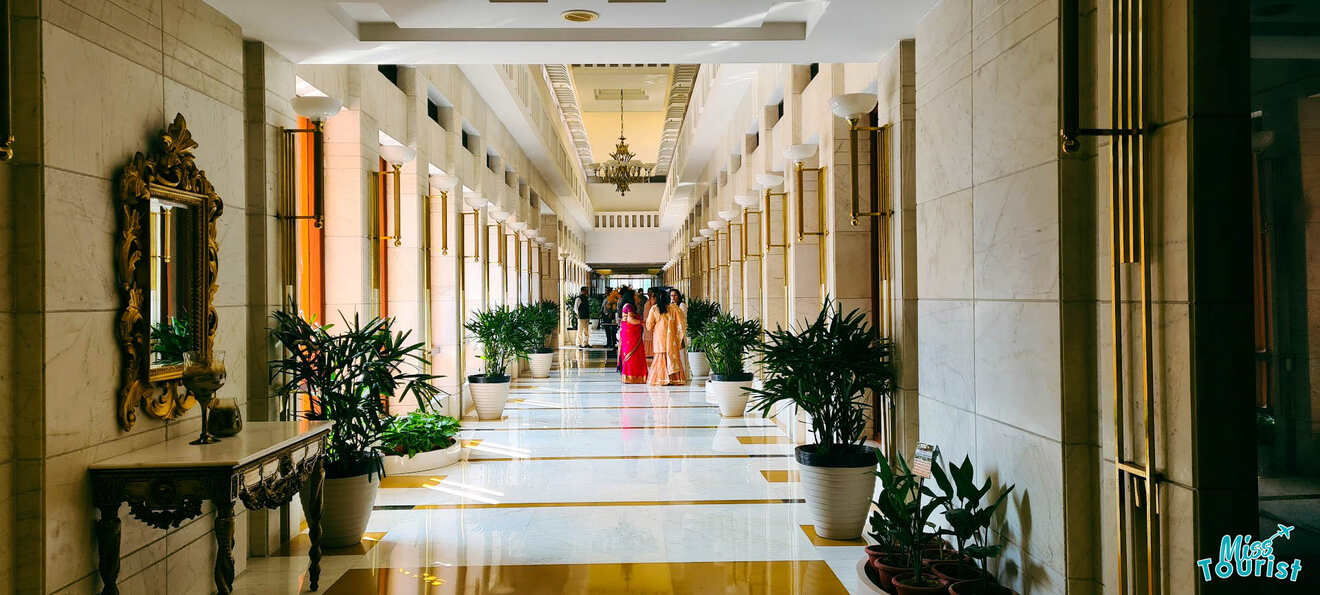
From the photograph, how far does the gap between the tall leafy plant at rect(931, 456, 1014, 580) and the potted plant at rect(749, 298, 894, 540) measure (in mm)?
924

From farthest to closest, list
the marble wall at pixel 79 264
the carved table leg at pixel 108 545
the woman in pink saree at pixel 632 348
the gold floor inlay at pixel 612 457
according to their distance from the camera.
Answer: the woman in pink saree at pixel 632 348 → the gold floor inlay at pixel 612 457 → the carved table leg at pixel 108 545 → the marble wall at pixel 79 264

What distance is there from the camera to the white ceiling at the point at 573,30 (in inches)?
157

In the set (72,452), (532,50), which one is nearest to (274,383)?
(72,452)

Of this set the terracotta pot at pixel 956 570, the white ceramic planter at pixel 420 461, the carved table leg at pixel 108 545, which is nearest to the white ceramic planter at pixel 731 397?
the white ceramic planter at pixel 420 461

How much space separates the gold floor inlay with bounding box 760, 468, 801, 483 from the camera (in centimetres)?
558

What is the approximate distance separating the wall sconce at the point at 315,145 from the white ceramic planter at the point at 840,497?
116 inches

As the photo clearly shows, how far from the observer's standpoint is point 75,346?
2742 millimetres

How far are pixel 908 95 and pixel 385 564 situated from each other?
365 cm

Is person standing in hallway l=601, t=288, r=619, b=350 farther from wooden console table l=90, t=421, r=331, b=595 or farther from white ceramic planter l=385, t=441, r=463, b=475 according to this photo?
wooden console table l=90, t=421, r=331, b=595

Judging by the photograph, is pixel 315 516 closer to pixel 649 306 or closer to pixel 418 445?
pixel 418 445

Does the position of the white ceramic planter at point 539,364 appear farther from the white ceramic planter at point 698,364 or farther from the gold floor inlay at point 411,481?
the gold floor inlay at point 411,481

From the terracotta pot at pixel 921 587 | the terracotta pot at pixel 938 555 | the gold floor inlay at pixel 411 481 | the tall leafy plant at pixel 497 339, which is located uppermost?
the tall leafy plant at pixel 497 339

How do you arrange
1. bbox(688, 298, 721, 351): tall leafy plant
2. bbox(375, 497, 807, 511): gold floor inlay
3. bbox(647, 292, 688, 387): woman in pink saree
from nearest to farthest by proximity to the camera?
1. bbox(375, 497, 807, 511): gold floor inlay
2. bbox(647, 292, 688, 387): woman in pink saree
3. bbox(688, 298, 721, 351): tall leafy plant

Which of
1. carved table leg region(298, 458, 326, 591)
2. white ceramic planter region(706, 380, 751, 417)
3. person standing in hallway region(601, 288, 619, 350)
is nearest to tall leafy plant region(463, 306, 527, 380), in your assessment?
white ceramic planter region(706, 380, 751, 417)
